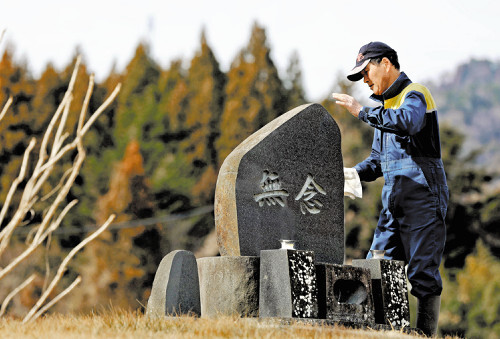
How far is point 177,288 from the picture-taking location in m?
4.51

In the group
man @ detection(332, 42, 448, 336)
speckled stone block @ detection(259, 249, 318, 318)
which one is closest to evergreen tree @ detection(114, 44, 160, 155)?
man @ detection(332, 42, 448, 336)

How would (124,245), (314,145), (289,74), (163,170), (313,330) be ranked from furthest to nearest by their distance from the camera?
(289,74) < (163,170) < (124,245) < (314,145) < (313,330)

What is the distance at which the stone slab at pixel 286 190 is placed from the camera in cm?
464

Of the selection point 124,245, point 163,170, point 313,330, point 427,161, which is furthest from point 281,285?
point 163,170

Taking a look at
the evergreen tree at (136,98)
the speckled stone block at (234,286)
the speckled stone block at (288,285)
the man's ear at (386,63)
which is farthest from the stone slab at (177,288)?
the evergreen tree at (136,98)

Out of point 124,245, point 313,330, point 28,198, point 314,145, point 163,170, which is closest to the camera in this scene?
point 28,198

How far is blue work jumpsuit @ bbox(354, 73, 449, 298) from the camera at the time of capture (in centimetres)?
428

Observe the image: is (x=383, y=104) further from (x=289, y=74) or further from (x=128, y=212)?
(x=289, y=74)

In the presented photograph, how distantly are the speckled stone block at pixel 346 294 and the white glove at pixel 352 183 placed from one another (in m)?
0.78

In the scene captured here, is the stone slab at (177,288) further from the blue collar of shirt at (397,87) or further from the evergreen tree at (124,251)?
the evergreen tree at (124,251)

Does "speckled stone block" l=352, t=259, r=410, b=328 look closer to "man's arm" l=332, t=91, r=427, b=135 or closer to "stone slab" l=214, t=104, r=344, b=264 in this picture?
"stone slab" l=214, t=104, r=344, b=264

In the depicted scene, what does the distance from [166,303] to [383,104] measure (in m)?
2.11

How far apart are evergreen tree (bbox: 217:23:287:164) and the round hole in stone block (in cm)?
1795

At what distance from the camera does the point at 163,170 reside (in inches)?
921
